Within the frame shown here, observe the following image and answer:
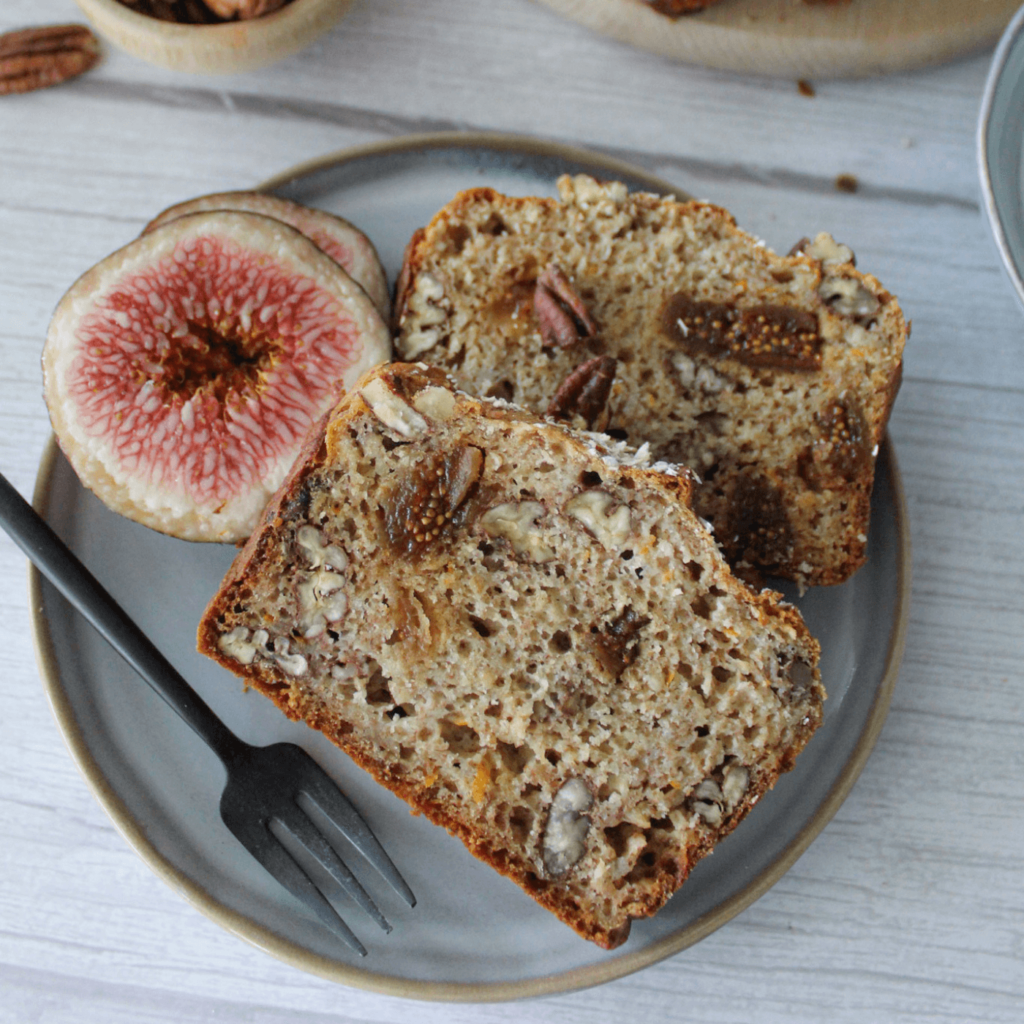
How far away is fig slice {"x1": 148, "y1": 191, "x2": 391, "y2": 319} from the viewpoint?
2164 mm

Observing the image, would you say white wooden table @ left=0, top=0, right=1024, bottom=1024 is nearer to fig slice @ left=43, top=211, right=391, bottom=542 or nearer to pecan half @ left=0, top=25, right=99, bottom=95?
pecan half @ left=0, top=25, right=99, bottom=95

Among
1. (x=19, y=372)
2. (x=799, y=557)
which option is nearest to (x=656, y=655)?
(x=799, y=557)

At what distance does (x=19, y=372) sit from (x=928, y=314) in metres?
2.25

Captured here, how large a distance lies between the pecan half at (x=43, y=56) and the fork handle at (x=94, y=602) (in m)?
1.06

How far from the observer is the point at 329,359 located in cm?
201

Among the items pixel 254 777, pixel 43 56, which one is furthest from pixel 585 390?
pixel 43 56

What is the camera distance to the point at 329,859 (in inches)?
79.0

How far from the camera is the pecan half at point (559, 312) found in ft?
6.48

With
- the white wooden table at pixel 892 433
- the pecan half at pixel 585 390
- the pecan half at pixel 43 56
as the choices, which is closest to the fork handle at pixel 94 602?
the white wooden table at pixel 892 433

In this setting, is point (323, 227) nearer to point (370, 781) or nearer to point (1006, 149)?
point (370, 781)

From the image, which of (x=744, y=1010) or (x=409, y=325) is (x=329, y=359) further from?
(x=744, y=1010)

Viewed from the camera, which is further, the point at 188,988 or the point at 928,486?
the point at 928,486

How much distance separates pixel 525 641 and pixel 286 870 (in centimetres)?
74

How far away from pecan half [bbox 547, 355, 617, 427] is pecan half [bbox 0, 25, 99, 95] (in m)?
1.52
